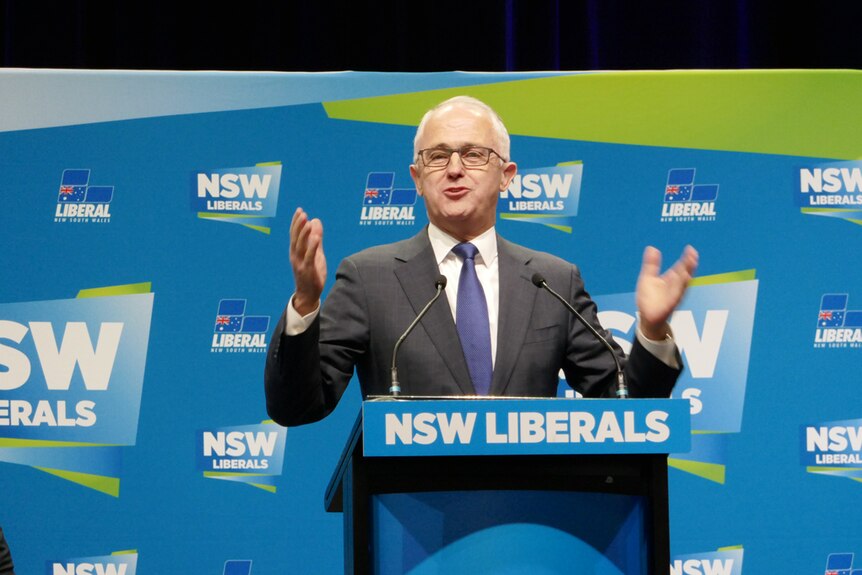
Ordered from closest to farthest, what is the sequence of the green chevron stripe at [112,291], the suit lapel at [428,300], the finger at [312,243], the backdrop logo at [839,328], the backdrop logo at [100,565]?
the finger at [312,243]
the suit lapel at [428,300]
the backdrop logo at [100,565]
the green chevron stripe at [112,291]
the backdrop logo at [839,328]

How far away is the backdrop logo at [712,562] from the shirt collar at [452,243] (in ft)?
5.75

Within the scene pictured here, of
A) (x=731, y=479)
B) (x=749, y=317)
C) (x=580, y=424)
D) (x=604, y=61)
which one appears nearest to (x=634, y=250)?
(x=749, y=317)

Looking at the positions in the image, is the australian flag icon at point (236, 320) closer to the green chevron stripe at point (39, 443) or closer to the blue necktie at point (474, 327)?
the green chevron stripe at point (39, 443)

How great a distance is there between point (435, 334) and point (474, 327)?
0.11 meters

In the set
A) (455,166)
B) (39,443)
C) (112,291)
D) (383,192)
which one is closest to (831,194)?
(383,192)

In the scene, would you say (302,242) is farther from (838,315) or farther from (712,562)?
(838,315)

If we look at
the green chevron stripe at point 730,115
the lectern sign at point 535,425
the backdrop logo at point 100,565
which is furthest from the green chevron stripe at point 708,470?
the lectern sign at point 535,425

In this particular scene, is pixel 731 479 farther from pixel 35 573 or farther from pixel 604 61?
pixel 35 573

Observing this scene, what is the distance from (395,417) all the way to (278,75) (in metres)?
2.54

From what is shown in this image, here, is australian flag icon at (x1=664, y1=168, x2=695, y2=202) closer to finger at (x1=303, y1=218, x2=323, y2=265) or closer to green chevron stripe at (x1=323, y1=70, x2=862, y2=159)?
green chevron stripe at (x1=323, y1=70, x2=862, y2=159)

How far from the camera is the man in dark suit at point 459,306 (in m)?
2.73

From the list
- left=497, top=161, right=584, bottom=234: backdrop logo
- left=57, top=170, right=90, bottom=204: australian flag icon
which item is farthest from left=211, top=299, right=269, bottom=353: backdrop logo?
left=497, top=161, right=584, bottom=234: backdrop logo

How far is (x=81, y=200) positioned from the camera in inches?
161

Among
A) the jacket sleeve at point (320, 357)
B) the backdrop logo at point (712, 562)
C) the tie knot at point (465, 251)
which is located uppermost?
the tie knot at point (465, 251)
